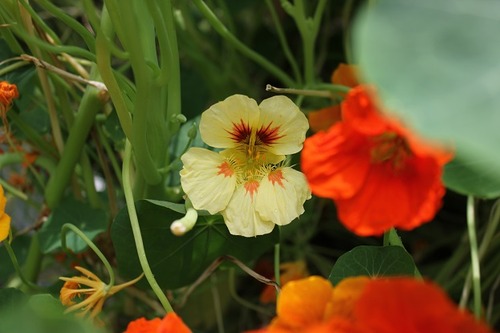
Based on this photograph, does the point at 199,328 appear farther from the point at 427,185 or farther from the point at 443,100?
the point at 443,100

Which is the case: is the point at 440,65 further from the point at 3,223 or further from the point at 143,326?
the point at 3,223

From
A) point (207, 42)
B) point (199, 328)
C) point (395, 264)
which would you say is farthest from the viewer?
point (207, 42)

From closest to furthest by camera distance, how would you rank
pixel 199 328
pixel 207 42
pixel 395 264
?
pixel 395 264 < pixel 199 328 < pixel 207 42

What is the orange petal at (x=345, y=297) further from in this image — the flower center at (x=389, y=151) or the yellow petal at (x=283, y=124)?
the yellow petal at (x=283, y=124)

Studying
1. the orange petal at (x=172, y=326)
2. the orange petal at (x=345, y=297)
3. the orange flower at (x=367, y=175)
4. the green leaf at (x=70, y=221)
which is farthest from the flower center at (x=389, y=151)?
the green leaf at (x=70, y=221)

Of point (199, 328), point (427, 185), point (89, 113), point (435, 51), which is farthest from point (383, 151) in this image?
point (199, 328)

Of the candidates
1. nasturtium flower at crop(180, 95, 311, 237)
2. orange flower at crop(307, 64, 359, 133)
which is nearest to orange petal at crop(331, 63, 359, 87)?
orange flower at crop(307, 64, 359, 133)

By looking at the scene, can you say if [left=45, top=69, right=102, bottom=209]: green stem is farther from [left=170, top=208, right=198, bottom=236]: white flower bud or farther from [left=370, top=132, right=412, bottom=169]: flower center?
[left=370, top=132, right=412, bottom=169]: flower center
